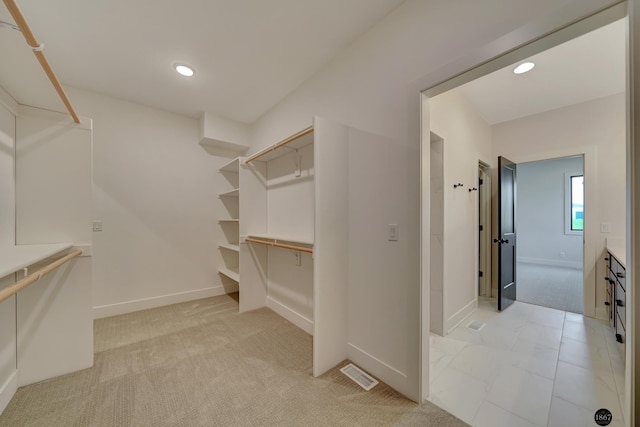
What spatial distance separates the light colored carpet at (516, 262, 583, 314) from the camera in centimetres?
340

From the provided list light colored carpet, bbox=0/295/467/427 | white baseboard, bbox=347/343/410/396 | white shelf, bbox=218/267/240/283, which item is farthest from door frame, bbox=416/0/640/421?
white shelf, bbox=218/267/240/283

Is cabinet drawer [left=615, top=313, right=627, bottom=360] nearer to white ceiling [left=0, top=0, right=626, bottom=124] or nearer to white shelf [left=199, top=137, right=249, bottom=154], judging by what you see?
white ceiling [left=0, top=0, right=626, bottom=124]

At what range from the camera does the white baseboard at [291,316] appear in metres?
2.52

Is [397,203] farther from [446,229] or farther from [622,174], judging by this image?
[622,174]

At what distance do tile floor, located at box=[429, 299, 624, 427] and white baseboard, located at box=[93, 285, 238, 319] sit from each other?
9.81 ft

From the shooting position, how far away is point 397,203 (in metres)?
1.69

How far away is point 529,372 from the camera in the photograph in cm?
191

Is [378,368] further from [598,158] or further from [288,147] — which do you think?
[598,158]

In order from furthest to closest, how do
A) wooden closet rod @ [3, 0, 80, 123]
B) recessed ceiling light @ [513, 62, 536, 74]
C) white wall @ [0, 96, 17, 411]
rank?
recessed ceiling light @ [513, 62, 536, 74] < white wall @ [0, 96, 17, 411] < wooden closet rod @ [3, 0, 80, 123]

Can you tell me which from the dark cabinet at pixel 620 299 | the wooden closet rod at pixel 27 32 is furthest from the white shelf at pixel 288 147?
the dark cabinet at pixel 620 299

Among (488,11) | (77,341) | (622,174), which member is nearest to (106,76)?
(77,341)

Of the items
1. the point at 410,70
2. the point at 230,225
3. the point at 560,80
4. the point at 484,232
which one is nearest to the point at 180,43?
the point at 410,70

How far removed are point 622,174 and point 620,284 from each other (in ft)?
5.14

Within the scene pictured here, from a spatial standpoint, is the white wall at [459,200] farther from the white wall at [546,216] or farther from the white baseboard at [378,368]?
the white wall at [546,216]
